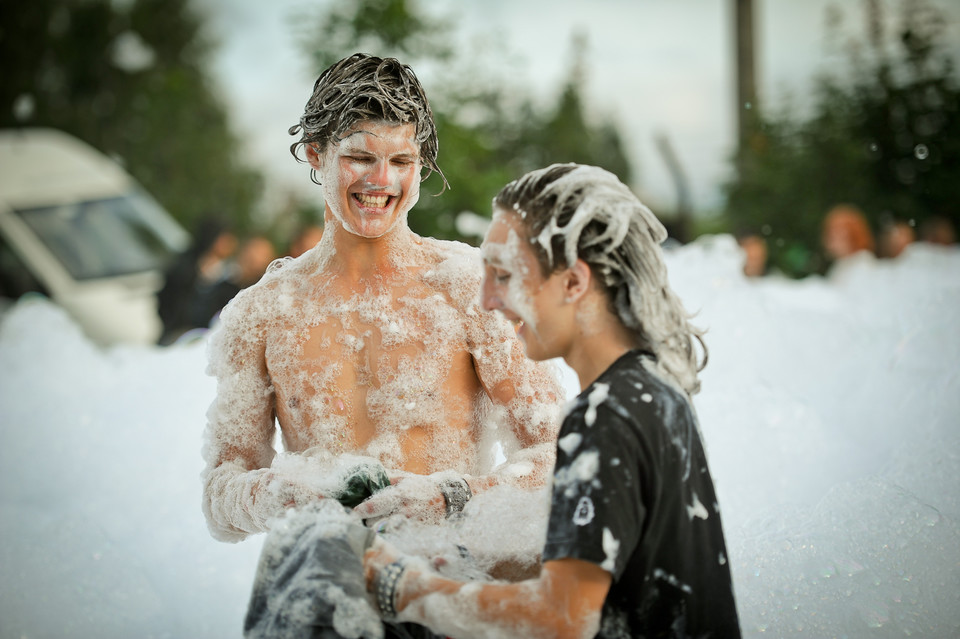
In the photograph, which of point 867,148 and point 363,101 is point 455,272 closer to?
point 363,101

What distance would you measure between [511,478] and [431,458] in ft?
0.81

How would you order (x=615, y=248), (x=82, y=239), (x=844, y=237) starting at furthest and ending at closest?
(x=82, y=239), (x=844, y=237), (x=615, y=248)

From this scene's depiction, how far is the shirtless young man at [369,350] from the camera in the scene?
225 centimetres

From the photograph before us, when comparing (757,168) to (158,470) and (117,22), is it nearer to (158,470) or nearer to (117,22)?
(158,470)

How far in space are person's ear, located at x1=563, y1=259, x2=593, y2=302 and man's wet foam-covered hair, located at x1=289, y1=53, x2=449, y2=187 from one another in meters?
0.83

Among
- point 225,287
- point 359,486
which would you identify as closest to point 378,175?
point 359,486

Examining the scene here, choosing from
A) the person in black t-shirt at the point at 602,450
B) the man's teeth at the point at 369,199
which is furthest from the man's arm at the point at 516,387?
the person in black t-shirt at the point at 602,450

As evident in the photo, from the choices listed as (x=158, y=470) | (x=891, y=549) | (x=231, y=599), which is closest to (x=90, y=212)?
(x=158, y=470)

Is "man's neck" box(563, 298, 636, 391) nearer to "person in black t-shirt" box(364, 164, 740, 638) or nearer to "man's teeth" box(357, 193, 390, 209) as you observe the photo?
"person in black t-shirt" box(364, 164, 740, 638)

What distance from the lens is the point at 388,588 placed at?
166 cm

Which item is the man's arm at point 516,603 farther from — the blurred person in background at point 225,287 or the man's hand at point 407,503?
the blurred person in background at point 225,287

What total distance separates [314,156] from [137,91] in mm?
19241

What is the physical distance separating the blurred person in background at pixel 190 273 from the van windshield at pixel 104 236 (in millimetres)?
1192

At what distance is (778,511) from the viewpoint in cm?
301
